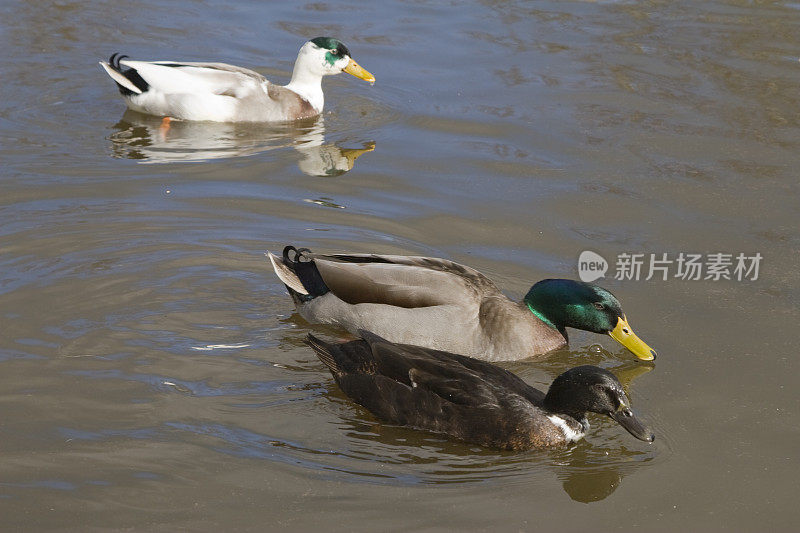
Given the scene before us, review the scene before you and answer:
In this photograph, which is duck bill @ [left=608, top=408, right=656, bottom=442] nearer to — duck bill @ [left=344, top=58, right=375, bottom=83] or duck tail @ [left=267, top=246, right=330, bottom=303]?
duck tail @ [left=267, top=246, right=330, bottom=303]

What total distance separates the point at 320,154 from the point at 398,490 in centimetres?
497

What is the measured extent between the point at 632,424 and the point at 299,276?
2267mm

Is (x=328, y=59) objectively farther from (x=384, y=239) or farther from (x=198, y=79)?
(x=384, y=239)

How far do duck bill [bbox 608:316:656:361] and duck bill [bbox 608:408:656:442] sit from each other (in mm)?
962

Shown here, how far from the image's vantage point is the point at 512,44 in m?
12.2

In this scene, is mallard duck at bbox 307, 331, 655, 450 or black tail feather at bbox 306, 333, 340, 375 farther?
black tail feather at bbox 306, 333, 340, 375

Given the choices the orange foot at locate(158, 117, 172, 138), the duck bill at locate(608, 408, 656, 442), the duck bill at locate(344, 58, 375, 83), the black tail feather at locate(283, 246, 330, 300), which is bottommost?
the duck bill at locate(608, 408, 656, 442)

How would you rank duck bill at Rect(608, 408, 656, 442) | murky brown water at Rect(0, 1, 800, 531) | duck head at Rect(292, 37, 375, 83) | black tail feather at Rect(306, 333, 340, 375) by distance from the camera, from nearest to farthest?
murky brown water at Rect(0, 1, 800, 531) → duck bill at Rect(608, 408, 656, 442) → black tail feather at Rect(306, 333, 340, 375) → duck head at Rect(292, 37, 375, 83)

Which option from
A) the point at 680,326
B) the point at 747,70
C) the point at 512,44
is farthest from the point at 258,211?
the point at 747,70

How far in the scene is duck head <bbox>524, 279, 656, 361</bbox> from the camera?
6383 mm

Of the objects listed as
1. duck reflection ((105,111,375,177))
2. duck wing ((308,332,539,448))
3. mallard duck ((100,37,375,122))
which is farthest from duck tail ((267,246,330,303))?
mallard duck ((100,37,375,122))

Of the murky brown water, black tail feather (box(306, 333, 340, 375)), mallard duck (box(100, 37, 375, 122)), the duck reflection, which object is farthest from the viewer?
mallard duck (box(100, 37, 375, 122))

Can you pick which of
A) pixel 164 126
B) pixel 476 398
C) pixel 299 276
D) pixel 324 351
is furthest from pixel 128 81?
pixel 476 398

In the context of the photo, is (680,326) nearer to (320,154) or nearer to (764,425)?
(764,425)
